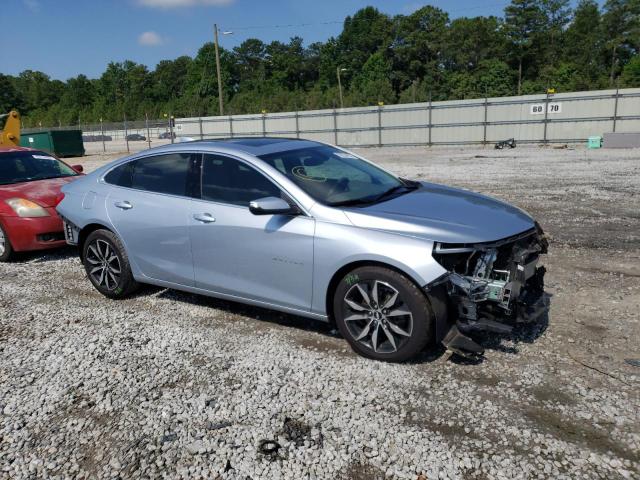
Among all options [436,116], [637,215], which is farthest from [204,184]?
[436,116]

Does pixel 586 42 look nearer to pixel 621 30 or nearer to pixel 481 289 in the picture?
pixel 621 30

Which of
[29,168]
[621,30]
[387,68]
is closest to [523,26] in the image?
[621,30]

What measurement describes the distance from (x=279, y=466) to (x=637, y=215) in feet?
25.8

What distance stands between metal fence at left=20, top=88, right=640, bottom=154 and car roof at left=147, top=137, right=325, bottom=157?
21.7m

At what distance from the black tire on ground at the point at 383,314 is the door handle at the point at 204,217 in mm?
1320

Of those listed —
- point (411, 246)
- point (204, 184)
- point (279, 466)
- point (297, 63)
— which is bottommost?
point (279, 466)

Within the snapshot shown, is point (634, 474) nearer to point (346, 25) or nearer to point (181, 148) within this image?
point (181, 148)

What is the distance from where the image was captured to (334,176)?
4.70 m

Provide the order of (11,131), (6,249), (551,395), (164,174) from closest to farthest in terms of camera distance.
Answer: (551,395)
(164,174)
(6,249)
(11,131)

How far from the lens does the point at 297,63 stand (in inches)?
4454

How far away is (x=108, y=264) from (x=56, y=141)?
3088 cm

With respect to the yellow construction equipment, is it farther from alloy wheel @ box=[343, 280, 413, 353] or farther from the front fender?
alloy wheel @ box=[343, 280, 413, 353]

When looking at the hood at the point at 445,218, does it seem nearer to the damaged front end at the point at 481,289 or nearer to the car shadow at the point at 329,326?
the damaged front end at the point at 481,289

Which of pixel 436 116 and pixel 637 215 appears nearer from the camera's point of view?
pixel 637 215
